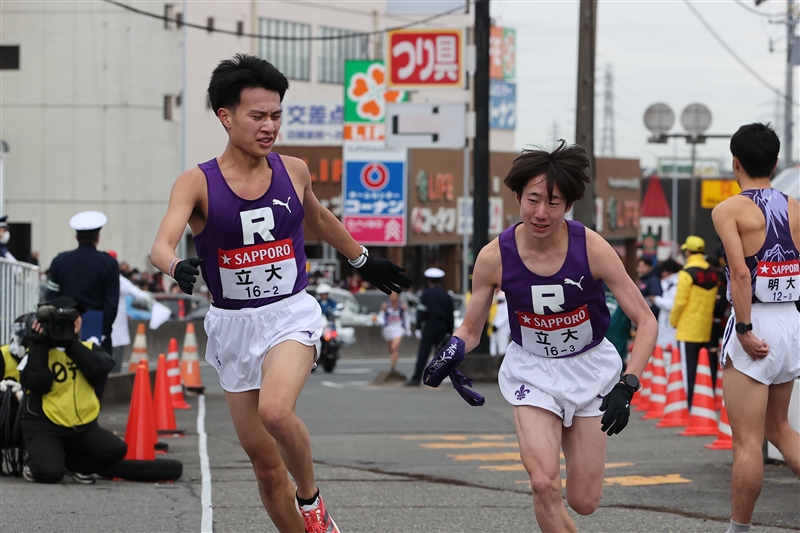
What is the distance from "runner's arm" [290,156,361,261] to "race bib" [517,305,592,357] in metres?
1.05

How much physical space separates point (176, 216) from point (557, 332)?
1.70m

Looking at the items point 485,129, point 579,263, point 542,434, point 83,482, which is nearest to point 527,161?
point 579,263

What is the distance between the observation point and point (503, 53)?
258 feet

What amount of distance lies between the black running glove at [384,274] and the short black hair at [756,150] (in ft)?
5.90

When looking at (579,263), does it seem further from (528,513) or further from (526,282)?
(528,513)

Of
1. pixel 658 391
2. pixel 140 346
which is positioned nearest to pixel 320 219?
pixel 658 391

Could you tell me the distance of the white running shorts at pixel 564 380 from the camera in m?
5.78

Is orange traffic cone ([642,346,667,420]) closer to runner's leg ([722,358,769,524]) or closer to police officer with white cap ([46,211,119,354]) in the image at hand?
police officer with white cap ([46,211,119,354])

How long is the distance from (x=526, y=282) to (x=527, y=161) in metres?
0.51

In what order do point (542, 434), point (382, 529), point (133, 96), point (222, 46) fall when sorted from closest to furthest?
point (542, 434), point (382, 529), point (133, 96), point (222, 46)

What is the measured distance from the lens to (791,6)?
43.4 meters

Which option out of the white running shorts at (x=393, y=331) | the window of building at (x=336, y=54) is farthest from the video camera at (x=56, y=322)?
the window of building at (x=336, y=54)

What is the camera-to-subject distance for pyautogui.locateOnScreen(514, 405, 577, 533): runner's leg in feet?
18.2

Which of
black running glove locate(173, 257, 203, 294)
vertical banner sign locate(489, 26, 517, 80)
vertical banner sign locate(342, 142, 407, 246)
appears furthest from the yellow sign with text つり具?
vertical banner sign locate(489, 26, 517, 80)
